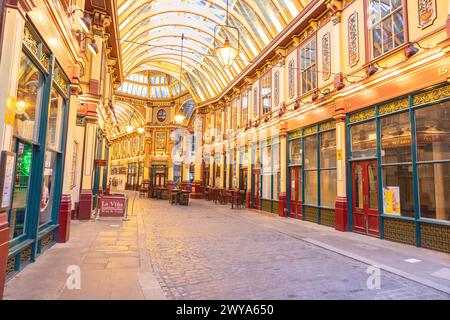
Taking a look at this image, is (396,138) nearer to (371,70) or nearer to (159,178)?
(371,70)

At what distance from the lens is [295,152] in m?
13.6

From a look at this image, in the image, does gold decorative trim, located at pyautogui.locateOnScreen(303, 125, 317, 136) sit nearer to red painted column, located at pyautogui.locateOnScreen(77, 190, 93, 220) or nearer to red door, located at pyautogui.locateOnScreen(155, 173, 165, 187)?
red painted column, located at pyautogui.locateOnScreen(77, 190, 93, 220)

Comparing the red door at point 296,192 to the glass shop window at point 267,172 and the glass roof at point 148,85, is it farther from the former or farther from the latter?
the glass roof at point 148,85

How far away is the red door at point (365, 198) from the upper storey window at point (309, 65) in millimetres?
4152

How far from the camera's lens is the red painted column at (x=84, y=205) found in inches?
456

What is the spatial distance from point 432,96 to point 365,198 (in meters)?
3.56

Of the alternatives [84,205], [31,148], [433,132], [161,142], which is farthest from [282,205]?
[161,142]

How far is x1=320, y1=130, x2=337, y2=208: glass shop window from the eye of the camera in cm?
1103

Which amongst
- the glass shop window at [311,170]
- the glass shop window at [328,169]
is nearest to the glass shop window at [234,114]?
the glass shop window at [311,170]

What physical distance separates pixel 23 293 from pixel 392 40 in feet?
33.2

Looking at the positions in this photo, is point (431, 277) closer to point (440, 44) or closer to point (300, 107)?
point (440, 44)

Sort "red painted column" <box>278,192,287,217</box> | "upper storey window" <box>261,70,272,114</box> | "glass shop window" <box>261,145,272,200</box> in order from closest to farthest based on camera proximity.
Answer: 1. "red painted column" <box>278,192,287,217</box>
2. "glass shop window" <box>261,145,272,200</box>
3. "upper storey window" <box>261,70,272,114</box>

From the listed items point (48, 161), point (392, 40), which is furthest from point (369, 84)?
point (48, 161)

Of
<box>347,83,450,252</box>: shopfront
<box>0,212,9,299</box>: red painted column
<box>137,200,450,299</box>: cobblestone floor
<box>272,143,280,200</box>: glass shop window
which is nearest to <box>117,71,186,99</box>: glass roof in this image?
<box>272,143,280,200</box>: glass shop window
